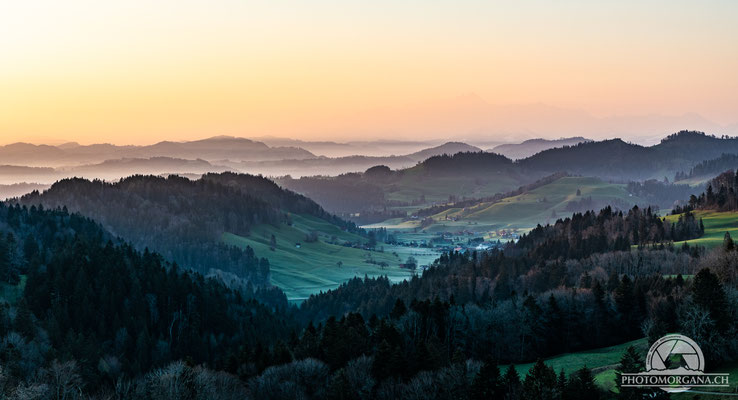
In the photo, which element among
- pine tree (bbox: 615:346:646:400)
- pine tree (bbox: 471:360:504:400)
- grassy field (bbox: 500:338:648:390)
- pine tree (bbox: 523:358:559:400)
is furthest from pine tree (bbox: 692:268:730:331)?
pine tree (bbox: 471:360:504:400)

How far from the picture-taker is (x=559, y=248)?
7687 inches

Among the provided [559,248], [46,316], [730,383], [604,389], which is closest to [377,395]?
[604,389]

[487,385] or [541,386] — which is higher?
[541,386]

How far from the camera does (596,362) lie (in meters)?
82.6

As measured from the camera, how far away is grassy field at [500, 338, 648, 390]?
7238cm

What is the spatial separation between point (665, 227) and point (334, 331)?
441ft

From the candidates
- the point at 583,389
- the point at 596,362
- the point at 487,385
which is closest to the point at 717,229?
the point at 596,362

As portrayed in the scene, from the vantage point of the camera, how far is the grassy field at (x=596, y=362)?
72.4 metres

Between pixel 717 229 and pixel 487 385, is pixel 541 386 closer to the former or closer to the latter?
pixel 487 385

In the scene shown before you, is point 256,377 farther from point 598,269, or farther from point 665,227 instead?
point 665,227

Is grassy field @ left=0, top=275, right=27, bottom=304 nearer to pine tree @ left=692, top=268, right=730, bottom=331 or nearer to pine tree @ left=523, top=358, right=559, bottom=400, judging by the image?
pine tree @ left=523, top=358, right=559, bottom=400

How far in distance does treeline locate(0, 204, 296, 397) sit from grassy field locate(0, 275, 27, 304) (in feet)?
2.91

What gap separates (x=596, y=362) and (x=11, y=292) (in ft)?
349

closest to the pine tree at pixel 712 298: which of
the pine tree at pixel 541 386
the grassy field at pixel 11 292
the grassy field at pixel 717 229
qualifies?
the pine tree at pixel 541 386
